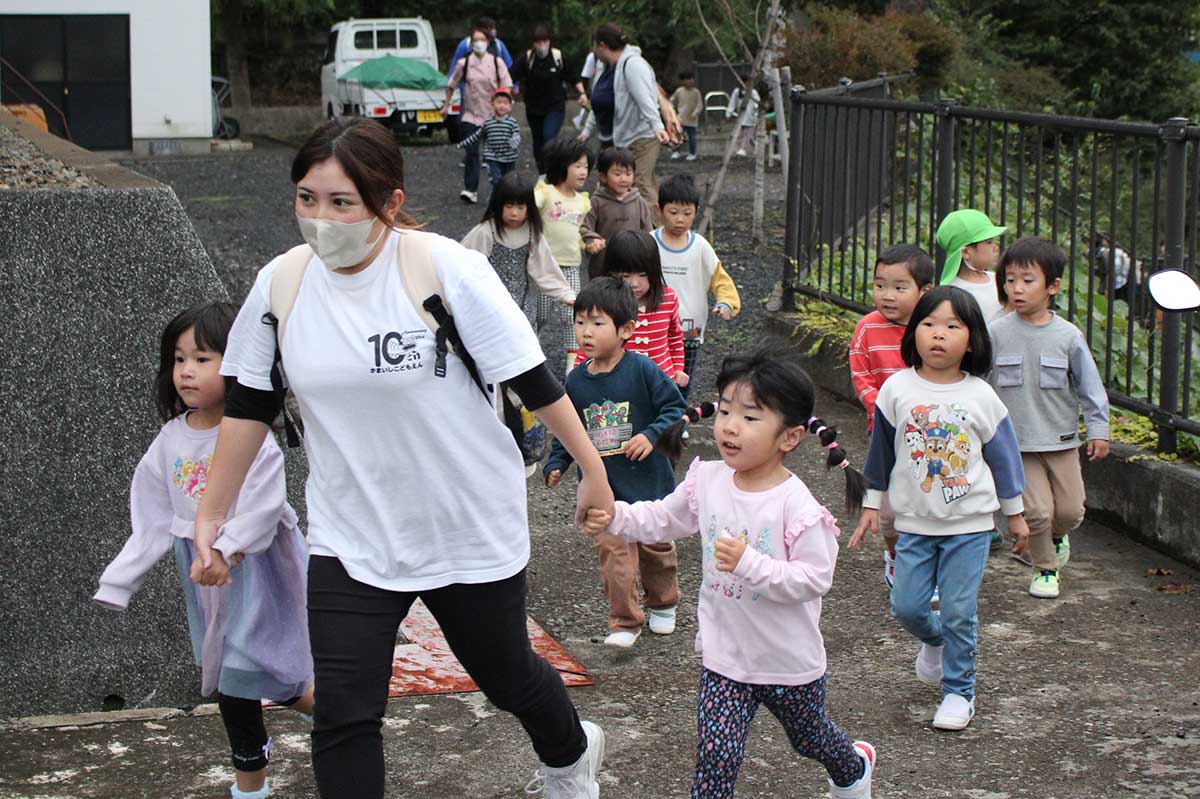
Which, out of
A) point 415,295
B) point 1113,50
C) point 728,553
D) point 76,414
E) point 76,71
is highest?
point 1113,50

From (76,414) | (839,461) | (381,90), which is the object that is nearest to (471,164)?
(381,90)

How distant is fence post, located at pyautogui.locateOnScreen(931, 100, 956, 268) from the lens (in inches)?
324

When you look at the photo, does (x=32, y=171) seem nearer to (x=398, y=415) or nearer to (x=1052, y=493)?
(x=398, y=415)

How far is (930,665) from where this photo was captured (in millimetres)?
5086

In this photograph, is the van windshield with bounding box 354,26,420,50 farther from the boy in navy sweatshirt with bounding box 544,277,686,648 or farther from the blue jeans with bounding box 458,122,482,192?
the boy in navy sweatshirt with bounding box 544,277,686,648

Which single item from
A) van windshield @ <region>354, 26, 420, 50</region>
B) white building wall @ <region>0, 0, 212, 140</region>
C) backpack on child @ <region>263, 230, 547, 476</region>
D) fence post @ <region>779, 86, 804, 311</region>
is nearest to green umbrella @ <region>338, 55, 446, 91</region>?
van windshield @ <region>354, 26, 420, 50</region>

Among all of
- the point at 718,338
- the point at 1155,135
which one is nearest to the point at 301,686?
the point at 1155,135

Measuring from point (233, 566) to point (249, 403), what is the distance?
1.73ft

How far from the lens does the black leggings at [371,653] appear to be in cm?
342

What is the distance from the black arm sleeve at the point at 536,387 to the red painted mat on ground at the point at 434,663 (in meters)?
1.53

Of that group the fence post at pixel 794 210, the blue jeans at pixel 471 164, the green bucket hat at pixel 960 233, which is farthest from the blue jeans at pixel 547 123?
the green bucket hat at pixel 960 233

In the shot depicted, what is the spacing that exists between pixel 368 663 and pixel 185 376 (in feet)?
3.22

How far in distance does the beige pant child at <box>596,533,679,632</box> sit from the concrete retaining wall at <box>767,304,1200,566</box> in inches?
78.9

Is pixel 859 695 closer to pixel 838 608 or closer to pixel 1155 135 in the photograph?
pixel 838 608
